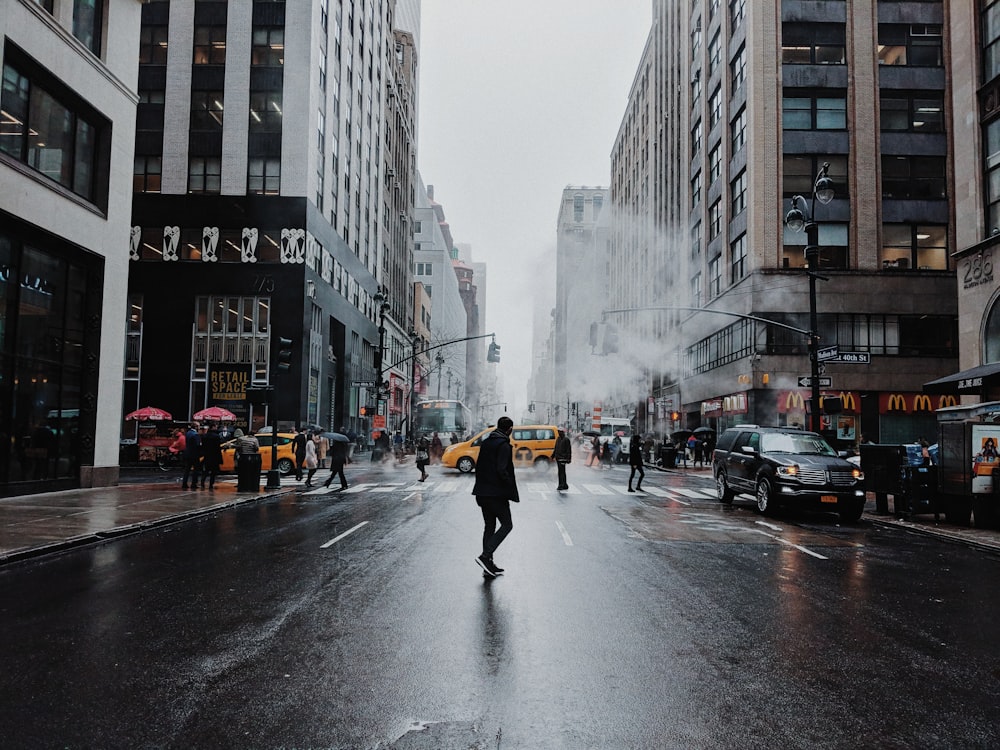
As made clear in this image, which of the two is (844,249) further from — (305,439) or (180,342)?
(180,342)

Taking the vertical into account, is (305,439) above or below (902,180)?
below

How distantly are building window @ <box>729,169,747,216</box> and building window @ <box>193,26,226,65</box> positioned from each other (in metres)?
27.9

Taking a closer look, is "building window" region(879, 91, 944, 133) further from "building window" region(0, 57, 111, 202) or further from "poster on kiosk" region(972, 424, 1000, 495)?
"building window" region(0, 57, 111, 202)

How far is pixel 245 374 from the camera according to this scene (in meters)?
36.6

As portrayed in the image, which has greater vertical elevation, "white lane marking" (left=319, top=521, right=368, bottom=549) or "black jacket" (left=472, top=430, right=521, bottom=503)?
"black jacket" (left=472, top=430, right=521, bottom=503)

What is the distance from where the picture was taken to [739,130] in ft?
135

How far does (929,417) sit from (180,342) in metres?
37.9

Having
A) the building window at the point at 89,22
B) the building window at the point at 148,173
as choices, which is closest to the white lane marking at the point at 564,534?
the building window at the point at 89,22

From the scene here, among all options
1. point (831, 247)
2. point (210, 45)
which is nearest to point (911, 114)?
point (831, 247)

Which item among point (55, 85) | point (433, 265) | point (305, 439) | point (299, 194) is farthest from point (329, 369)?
point (433, 265)

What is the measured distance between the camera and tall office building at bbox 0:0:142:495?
1634 centimetres

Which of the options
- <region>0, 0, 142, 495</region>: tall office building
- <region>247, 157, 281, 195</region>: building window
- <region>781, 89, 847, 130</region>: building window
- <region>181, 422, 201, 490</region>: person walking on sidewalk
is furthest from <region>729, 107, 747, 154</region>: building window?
<region>181, 422, 201, 490</region>: person walking on sidewalk

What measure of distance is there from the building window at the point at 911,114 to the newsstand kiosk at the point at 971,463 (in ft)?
94.5

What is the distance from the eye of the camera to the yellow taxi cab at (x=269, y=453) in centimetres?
2629
